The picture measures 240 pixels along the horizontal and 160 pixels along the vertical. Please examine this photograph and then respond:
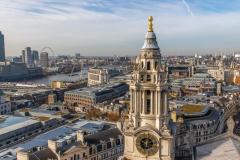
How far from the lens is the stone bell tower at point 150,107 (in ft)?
91.4

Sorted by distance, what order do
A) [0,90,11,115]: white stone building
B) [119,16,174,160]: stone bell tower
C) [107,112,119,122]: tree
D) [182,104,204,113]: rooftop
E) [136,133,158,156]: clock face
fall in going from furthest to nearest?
[0,90,11,115]: white stone building → [107,112,119,122]: tree → [182,104,204,113]: rooftop → [136,133,158,156]: clock face → [119,16,174,160]: stone bell tower

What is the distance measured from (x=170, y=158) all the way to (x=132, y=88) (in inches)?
314

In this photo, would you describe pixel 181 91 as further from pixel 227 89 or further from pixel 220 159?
pixel 220 159

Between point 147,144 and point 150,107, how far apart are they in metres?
3.74

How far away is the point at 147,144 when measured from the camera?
28.3 metres

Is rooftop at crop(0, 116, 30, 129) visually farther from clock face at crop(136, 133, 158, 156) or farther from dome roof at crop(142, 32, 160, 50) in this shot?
dome roof at crop(142, 32, 160, 50)

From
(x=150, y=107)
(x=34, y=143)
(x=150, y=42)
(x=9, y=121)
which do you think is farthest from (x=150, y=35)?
(x=9, y=121)

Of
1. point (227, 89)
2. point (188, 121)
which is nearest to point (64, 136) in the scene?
point (188, 121)

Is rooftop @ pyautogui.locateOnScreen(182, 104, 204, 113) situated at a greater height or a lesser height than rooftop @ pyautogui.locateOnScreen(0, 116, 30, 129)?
greater

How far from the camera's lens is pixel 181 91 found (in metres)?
136

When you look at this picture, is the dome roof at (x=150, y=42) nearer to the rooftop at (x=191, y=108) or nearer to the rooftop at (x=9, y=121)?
the rooftop at (x=9, y=121)

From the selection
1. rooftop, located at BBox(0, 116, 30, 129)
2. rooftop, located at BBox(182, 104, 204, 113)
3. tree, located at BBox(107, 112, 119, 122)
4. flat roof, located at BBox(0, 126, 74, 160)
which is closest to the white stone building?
rooftop, located at BBox(0, 116, 30, 129)

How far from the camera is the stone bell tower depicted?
27.9 meters

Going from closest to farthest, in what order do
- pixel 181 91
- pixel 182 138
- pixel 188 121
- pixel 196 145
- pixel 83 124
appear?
pixel 196 145 < pixel 182 138 < pixel 83 124 < pixel 188 121 < pixel 181 91
